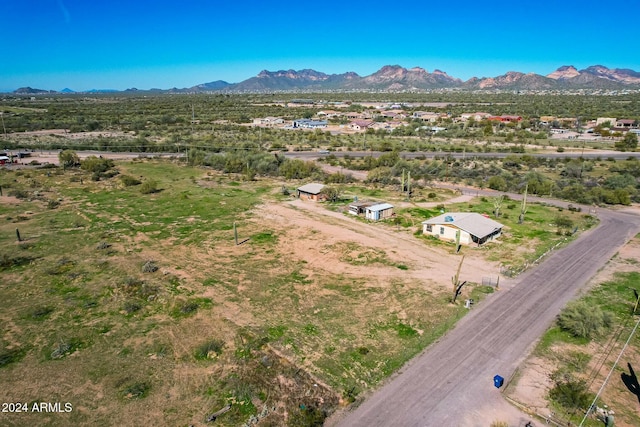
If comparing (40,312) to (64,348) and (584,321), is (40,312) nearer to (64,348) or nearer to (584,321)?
(64,348)

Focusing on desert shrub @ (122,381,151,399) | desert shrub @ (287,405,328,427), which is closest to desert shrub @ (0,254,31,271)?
desert shrub @ (122,381,151,399)

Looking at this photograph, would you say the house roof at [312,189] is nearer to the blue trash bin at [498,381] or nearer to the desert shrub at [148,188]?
the desert shrub at [148,188]

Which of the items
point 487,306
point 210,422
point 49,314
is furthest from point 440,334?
point 49,314

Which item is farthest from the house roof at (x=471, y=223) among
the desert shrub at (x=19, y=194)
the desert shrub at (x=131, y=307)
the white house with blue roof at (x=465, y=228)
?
the desert shrub at (x=19, y=194)

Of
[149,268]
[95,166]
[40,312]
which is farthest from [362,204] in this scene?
[95,166]

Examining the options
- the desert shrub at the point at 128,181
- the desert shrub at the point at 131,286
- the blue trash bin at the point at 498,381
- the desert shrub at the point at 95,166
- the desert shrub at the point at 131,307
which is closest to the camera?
the blue trash bin at the point at 498,381

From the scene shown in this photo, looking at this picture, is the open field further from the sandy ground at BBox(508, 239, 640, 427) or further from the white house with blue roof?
the sandy ground at BBox(508, 239, 640, 427)
